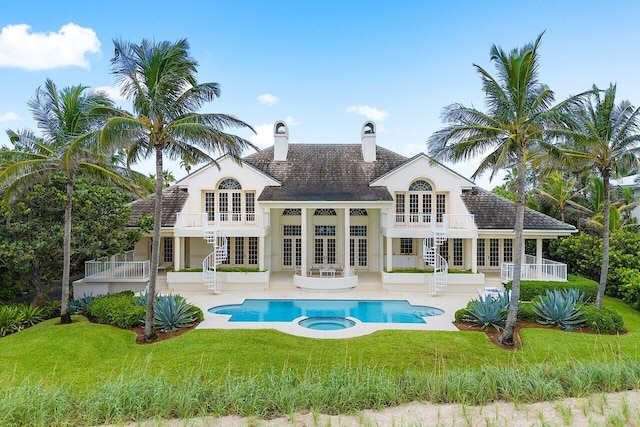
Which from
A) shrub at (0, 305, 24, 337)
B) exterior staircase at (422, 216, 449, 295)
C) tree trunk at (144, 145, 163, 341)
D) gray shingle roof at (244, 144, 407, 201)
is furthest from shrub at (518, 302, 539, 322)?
shrub at (0, 305, 24, 337)

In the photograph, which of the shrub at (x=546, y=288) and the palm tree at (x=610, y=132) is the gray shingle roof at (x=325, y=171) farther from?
the palm tree at (x=610, y=132)

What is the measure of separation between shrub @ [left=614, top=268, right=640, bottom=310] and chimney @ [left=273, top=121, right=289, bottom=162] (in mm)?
21280

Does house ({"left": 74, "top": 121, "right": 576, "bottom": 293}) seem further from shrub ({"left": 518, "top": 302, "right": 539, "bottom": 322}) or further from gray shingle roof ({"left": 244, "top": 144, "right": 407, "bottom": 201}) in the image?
shrub ({"left": 518, "top": 302, "right": 539, "bottom": 322})

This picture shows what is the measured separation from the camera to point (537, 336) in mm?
12438

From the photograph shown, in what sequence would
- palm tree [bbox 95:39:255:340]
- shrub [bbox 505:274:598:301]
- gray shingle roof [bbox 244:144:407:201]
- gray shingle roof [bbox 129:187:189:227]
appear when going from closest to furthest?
palm tree [bbox 95:39:255:340]
shrub [bbox 505:274:598:301]
gray shingle roof [bbox 244:144:407:201]
gray shingle roof [bbox 129:187:189:227]

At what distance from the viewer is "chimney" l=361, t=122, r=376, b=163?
26.2 metres

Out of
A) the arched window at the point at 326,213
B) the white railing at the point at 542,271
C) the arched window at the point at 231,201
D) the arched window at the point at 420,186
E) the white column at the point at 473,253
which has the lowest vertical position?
the white railing at the point at 542,271

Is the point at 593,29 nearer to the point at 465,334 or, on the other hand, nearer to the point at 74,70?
the point at 465,334

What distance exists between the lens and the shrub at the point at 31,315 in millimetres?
14312

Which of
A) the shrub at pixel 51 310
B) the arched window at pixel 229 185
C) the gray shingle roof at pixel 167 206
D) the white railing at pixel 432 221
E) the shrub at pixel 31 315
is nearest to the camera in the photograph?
the shrub at pixel 31 315

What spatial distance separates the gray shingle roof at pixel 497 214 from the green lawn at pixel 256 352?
8.97m

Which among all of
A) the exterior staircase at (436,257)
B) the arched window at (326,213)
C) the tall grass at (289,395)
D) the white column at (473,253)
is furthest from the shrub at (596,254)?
the arched window at (326,213)

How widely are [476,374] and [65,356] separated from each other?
11.9 metres

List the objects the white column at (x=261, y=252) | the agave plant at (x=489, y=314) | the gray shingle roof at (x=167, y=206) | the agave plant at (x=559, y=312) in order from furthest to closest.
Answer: the gray shingle roof at (x=167, y=206)
the white column at (x=261, y=252)
the agave plant at (x=489, y=314)
the agave plant at (x=559, y=312)
